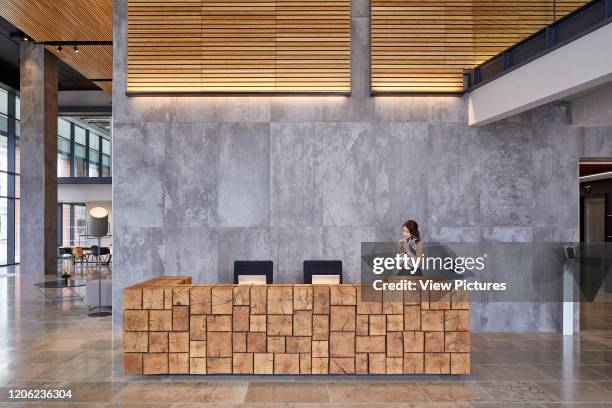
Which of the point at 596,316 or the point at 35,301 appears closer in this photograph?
the point at 596,316

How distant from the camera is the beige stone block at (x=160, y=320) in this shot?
535cm

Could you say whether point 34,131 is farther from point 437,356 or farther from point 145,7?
point 437,356

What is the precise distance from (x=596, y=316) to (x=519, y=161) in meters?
3.59

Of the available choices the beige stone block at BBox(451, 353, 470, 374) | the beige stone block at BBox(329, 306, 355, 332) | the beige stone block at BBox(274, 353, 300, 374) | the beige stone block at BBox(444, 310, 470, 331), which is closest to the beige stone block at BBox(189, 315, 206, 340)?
the beige stone block at BBox(274, 353, 300, 374)

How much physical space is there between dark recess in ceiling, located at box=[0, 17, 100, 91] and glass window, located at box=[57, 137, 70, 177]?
2768 millimetres

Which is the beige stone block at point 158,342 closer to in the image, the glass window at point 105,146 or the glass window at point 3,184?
the glass window at point 3,184

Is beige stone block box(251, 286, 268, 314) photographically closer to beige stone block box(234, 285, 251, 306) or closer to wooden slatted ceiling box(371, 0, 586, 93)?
beige stone block box(234, 285, 251, 306)

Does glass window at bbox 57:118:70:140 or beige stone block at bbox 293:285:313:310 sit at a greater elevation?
glass window at bbox 57:118:70:140

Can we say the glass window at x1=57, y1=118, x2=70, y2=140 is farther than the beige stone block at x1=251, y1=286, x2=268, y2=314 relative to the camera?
Yes

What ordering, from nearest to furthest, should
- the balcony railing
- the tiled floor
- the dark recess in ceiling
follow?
1. the tiled floor
2. the balcony railing
3. the dark recess in ceiling

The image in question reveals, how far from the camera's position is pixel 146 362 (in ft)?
17.5

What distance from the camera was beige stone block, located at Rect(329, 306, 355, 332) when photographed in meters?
5.37

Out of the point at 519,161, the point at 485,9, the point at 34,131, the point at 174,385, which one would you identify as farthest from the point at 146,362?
the point at 34,131

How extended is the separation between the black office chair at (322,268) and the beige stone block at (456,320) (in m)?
2.49
